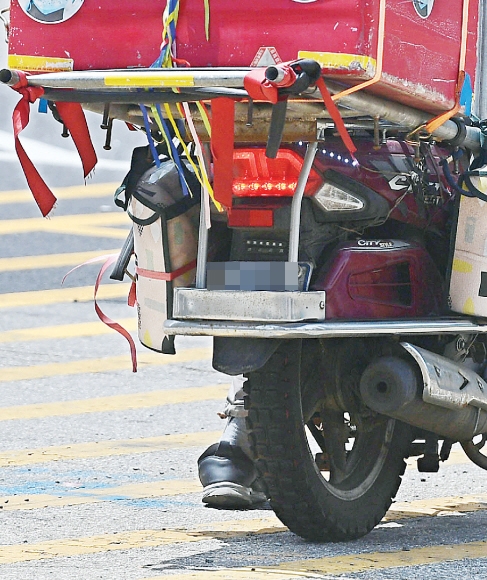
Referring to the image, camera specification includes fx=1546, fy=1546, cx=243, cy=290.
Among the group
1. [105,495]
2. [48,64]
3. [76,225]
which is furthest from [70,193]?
[48,64]

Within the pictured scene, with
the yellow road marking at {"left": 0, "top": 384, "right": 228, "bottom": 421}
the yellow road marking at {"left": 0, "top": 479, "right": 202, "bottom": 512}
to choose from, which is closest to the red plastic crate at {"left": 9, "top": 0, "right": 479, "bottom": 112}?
the yellow road marking at {"left": 0, "top": 479, "right": 202, "bottom": 512}

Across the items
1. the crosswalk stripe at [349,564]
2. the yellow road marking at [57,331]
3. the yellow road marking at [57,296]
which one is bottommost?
the yellow road marking at [57,331]

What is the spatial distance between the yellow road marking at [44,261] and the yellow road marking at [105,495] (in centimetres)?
596

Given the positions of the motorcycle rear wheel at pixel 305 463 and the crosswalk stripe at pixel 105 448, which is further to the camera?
the crosswalk stripe at pixel 105 448

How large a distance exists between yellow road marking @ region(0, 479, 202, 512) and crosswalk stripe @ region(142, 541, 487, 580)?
1.24m

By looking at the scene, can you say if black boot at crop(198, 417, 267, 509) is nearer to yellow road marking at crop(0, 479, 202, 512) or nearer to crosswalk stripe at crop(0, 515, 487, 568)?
crosswalk stripe at crop(0, 515, 487, 568)

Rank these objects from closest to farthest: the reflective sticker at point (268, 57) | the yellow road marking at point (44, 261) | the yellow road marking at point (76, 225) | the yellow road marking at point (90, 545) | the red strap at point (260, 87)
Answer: the red strap at point (260, 87) < the reflective sticker at point (268, 57) < the yellow road marking at point (90, 545) < the yellow road marking at point (44, 261) < the yellow road marking at point (76, 225)

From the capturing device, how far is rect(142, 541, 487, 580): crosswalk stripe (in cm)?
472

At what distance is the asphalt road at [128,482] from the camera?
4941 mm

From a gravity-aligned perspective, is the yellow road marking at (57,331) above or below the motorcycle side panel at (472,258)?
below

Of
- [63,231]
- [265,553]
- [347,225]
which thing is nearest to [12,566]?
[265,553]

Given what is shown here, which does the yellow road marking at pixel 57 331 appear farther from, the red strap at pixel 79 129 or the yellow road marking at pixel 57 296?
the red strap at pixel 79 129

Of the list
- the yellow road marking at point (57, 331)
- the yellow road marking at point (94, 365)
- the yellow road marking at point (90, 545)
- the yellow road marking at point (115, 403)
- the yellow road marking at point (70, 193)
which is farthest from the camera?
the yellow road marking at point (70, 193)

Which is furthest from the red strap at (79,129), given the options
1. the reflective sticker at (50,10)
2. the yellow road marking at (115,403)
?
the yellow road marking at (115,403)
